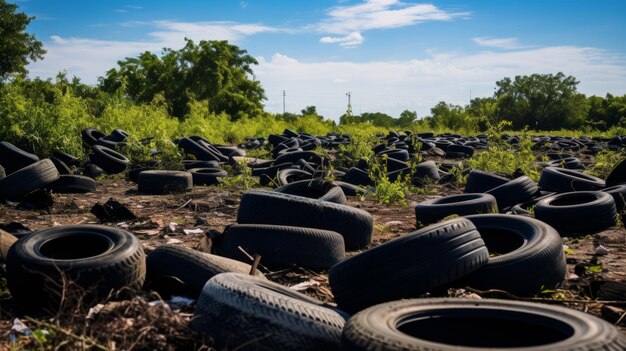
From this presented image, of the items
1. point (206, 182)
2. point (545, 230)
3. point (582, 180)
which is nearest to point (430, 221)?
point (545, 230)

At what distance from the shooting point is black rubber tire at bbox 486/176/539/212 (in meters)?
7.47

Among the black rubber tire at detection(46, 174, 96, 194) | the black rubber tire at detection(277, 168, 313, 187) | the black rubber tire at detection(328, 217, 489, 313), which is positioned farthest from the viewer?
the black rubber tire at detection(277, 168, 313, 187)

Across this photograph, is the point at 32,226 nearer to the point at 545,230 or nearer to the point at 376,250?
the point at 376,250

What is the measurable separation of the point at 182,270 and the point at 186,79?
33.5 meters

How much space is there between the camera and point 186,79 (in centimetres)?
3634

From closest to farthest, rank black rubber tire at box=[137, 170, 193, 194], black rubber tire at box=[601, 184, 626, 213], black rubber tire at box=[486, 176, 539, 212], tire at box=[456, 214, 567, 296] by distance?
1. tire at box=[456, 214, 567, 296]
2. black rubber tire at box=[601, 184, 626, 213]
3. black rubber tire at box=[486, 176, 539, 212]
4. black rubber tire at box=[137, 170, 193, 194]

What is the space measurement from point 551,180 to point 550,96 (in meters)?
45.4

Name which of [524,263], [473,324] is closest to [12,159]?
[524,263]

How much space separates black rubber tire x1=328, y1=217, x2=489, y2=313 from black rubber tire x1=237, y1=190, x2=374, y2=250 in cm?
192

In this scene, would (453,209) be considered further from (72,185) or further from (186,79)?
(186,79)

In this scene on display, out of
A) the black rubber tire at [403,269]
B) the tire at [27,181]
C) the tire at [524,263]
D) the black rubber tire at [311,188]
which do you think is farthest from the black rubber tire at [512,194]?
the tire at [27,181]

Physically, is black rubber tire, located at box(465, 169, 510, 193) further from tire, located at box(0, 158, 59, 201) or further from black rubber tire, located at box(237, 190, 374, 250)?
tire, located at box(0, 158, 59, 201)

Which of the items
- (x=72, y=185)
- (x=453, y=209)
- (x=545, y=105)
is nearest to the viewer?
(x=453, y=209)

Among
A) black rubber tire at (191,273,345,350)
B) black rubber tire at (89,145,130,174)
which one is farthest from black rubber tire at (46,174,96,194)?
black rubber tire at (191,273,345,350)
